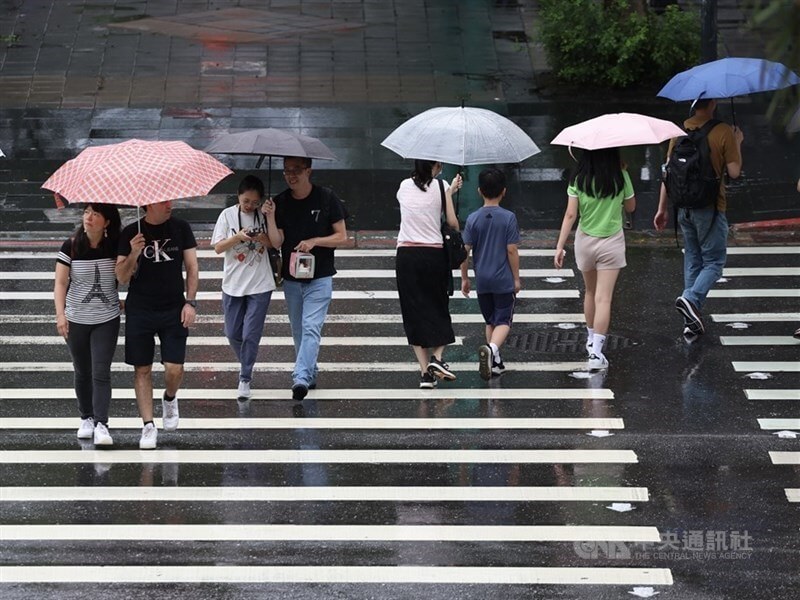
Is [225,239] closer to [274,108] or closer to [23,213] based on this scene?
[23,213]

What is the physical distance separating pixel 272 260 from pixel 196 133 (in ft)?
30.3

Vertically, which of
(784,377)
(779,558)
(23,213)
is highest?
(779,558)

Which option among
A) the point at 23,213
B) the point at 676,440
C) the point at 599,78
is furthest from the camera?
the point at 599,78

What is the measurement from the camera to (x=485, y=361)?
35.6 ft

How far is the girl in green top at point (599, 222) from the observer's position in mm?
10984

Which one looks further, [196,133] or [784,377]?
[196,133]

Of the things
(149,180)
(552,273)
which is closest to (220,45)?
(552,273)

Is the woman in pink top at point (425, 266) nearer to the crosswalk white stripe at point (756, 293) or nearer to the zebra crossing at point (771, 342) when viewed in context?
the zebra crossing at point (771, 342)

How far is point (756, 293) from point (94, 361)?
6950 mm

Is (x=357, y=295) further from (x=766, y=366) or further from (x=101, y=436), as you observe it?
(x=101, y=436)

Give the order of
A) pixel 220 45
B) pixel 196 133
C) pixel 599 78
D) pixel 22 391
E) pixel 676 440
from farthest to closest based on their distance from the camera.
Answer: pixel 220 45
pixel 599 78
pixel 196 133
pixel 22 391
pixel 676 440

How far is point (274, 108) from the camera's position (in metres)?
20.0

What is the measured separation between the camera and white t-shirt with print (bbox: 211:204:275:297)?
32.9 ft

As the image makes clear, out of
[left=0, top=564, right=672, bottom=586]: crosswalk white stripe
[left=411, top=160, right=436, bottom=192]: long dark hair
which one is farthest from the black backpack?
[left=0, top=564, right=672, bottom=586]: crosswalk white stripe
